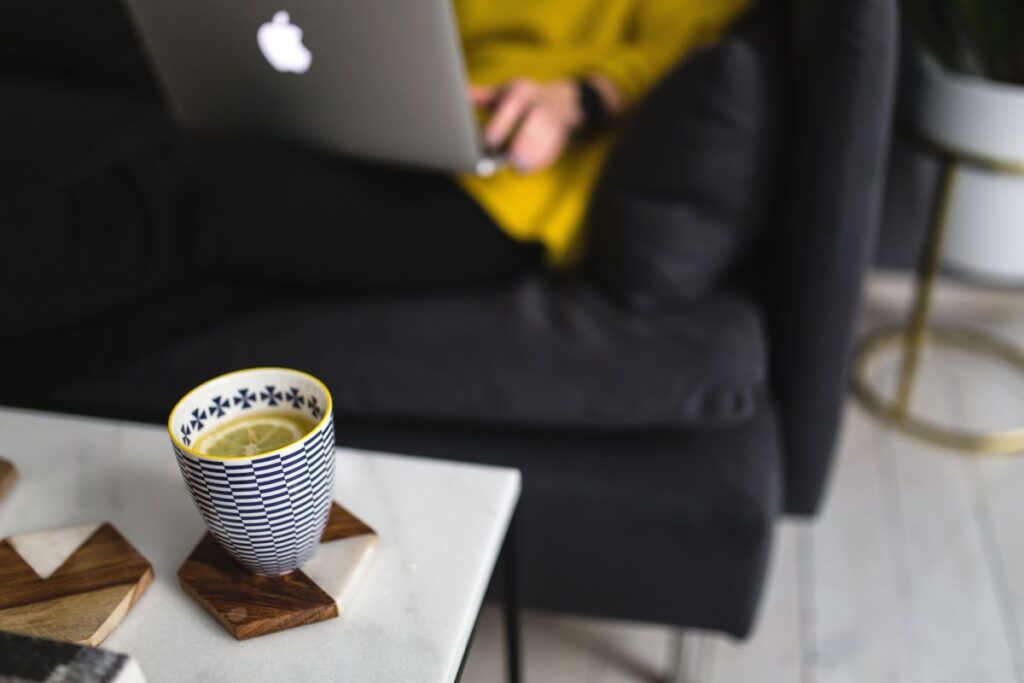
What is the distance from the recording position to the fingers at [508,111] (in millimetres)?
1112

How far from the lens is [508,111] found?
43.9 inches

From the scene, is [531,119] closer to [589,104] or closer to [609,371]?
[589,104]

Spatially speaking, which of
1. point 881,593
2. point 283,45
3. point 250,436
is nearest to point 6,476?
point 250,436

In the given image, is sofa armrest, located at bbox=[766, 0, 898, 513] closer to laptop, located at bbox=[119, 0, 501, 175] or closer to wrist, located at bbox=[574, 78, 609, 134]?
wrist, located at bbox=[574, 78, 609, 134]

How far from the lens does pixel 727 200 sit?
3.48 ft

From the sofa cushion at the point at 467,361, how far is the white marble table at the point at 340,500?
0.25m

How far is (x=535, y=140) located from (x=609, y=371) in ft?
0.97

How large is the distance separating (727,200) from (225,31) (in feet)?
1.81

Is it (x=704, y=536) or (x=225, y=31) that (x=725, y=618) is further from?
(x=225, y=31)

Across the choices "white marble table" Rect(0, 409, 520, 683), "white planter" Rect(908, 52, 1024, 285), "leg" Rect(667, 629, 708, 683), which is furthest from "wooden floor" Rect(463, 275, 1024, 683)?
"white marble table" Rect(0, 409, 520, 683)

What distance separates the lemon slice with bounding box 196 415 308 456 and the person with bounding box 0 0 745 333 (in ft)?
1.59

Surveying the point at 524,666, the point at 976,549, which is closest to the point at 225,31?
the point at 524,666

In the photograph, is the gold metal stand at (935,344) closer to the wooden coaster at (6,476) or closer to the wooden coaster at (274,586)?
the wooden coaster at (274,586)

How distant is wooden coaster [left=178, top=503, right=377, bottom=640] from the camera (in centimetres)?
57
